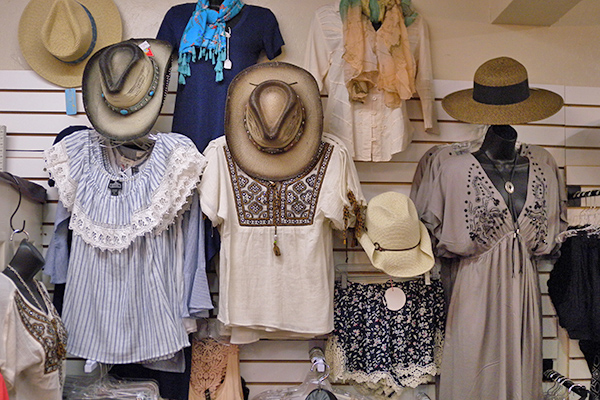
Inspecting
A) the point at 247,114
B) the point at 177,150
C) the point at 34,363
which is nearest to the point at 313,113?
the point at 247,114

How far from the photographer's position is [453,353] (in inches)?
97.4

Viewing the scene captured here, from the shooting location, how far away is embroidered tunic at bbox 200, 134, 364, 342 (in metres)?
2.33

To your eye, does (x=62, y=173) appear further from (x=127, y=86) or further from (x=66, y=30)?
(x=66, y=30)

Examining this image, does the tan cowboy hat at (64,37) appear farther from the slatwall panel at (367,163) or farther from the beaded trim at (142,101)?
the beaded trim at (142,101)

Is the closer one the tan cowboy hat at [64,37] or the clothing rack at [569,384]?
the clothing rack at [569,384]

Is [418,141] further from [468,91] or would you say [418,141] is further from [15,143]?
[15,143]

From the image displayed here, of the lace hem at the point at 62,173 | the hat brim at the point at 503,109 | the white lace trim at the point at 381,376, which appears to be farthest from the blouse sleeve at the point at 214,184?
the hat brim at the point at 503,109

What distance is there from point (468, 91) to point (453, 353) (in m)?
1.26

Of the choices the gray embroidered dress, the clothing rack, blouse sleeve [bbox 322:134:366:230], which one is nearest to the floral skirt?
the gray embroidered dress

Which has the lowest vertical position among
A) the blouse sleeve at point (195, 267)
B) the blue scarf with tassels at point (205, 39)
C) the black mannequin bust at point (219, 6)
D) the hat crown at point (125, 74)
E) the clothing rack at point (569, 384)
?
the clothing rack at point (569, 384)

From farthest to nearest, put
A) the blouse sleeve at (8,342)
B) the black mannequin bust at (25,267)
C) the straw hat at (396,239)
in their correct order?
the straw hat at (396,239) → the black mannequin bust at (25,267) → the blouse sleeve at (8,342)

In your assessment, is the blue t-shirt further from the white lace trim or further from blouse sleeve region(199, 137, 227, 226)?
the white lace trim

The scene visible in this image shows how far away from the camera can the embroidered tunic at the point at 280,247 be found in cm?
233

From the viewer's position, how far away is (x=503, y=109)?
245 centimetres
